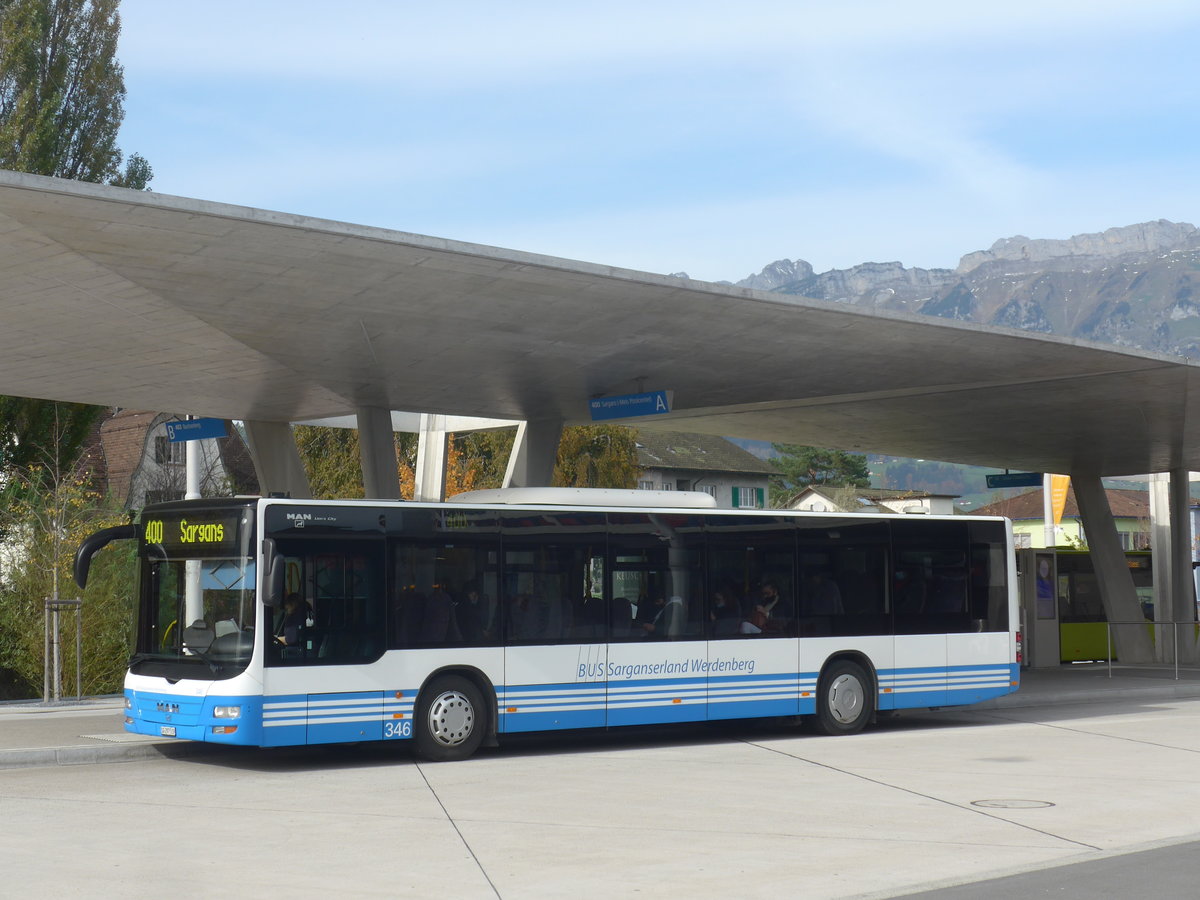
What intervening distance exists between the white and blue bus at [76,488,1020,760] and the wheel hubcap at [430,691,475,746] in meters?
0.02

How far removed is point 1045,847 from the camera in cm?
928

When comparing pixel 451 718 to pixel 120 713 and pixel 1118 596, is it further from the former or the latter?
pixel 1118 596

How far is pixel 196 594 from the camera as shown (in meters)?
13.6

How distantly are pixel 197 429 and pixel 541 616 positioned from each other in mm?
11299

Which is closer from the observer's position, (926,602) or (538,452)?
(926,602)

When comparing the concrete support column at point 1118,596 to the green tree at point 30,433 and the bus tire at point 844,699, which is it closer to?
the bus tire at point 844,699

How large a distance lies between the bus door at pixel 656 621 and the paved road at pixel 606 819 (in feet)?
1.78

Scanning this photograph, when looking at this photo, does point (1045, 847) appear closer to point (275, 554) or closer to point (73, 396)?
point (275, 554)

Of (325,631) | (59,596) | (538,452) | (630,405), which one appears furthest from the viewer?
(538,452)

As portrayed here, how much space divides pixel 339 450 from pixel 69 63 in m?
15.7

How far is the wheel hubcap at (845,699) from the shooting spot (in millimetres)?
16938

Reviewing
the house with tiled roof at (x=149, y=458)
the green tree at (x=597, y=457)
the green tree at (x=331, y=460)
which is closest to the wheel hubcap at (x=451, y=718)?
the green tree at (x=331, y=460)

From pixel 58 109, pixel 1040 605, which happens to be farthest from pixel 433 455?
pixel 1040 605

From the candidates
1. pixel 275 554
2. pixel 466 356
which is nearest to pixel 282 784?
pixel 275 554
